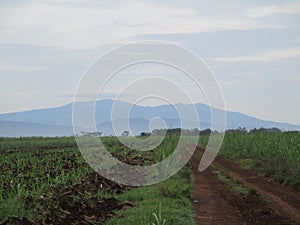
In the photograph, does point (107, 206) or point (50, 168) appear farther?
point (50, 168)

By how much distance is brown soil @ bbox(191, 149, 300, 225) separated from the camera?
10.1 metres

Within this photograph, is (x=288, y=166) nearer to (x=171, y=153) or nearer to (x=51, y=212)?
(x=171, y=153)

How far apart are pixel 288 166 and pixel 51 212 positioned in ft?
29.7

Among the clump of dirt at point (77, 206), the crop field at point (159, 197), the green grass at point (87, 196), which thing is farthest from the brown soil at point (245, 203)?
the clump of dirt at point (77, 206)

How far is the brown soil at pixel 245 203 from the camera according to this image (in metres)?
10.1

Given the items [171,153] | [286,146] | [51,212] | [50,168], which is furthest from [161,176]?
[286,146]

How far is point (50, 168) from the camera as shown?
1720 cm

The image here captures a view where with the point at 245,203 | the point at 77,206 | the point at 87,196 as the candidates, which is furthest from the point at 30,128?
the point at 77,206

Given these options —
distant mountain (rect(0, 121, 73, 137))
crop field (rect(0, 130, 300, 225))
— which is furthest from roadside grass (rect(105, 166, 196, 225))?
distant mountain (rect(0, 121, 73, 137))

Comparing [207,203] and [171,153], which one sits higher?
[171,153]

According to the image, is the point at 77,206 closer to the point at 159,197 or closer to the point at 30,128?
the point at 159,197

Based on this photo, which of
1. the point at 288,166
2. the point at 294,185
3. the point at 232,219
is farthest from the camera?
the point at 288,166

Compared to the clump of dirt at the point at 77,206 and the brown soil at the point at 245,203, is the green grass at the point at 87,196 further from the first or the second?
the brown soil at the point at 245,203

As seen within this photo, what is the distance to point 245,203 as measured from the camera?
11844 mm
